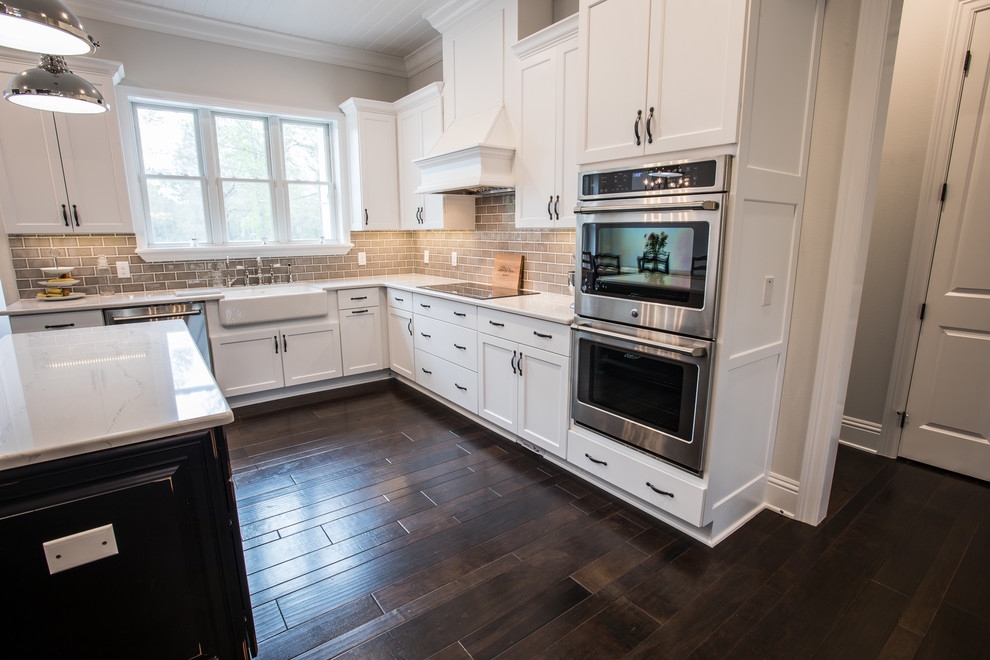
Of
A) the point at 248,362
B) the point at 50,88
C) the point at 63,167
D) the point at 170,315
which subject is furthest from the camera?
the point at 248,362

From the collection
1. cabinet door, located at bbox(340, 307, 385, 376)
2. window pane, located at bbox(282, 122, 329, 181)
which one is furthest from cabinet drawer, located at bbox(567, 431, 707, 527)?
window pane, located at bbox(282, 122, 329, 181)

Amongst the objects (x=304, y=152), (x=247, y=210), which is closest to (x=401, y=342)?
(x=247, y=210)

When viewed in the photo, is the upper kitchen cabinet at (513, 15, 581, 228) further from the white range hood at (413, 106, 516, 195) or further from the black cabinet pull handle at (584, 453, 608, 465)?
the black cabinet pull handle at (584, 453, 608, 465)

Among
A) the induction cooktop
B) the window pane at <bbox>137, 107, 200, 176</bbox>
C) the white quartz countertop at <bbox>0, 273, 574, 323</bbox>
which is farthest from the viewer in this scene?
the window pane at <bbox>137, 107, 200, 176</bbox>

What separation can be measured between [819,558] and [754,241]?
4.61 ft

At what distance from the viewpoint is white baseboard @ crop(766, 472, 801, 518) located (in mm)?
2414

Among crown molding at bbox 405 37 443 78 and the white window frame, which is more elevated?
crown molding at bbox 405 37 443 78

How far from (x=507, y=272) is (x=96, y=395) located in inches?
111

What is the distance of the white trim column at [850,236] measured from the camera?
77.7 inches

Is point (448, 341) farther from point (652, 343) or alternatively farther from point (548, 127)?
point (652, 343)

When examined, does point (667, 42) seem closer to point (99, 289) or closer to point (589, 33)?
point (589, 33)

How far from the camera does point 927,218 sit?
2.79 m

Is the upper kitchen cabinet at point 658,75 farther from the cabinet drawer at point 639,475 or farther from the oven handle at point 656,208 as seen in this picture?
the cabinet drawer at point 639,475

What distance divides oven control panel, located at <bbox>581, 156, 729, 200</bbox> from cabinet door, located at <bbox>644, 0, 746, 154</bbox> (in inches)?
3.2
